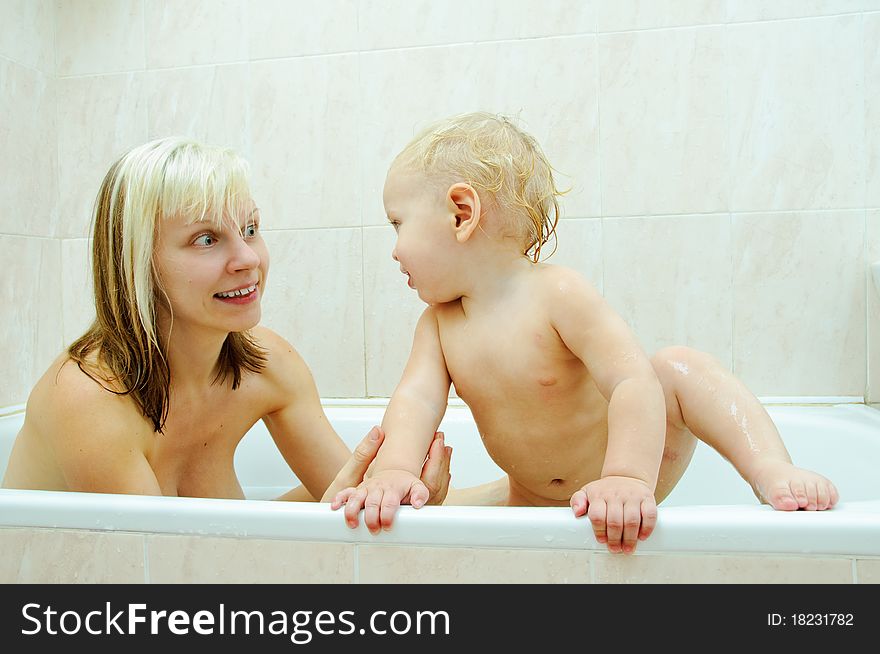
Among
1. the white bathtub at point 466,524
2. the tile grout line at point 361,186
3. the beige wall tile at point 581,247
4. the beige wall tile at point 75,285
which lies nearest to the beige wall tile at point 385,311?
the tile grout line at point 361,186

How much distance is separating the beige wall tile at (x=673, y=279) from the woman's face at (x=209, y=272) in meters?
0.94

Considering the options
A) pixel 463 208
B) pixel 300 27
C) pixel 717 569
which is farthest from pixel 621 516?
pixel 300 27

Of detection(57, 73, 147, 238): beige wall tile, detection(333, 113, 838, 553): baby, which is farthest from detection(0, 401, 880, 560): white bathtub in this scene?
detection(57, 73, 147, 238): beige wall tile

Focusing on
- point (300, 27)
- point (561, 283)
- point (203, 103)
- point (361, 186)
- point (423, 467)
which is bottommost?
point (423, 467)

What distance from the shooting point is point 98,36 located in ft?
6.88

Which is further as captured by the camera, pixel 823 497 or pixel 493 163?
pixel 493 163

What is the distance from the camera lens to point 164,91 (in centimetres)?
207

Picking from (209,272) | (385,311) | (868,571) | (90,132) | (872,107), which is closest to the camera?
(868,571)

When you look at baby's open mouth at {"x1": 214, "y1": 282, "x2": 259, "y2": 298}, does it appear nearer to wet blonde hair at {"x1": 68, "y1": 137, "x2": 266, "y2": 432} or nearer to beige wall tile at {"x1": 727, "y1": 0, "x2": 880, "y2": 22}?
wet blonde hair at {"x1": 68, "y1": 137, "x2": 266, "y2": 432}

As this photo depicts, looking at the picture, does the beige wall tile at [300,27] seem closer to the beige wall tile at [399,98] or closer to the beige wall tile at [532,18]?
the beige wall tile at [399,98]

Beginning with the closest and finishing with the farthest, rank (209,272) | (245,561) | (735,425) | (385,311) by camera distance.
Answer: (245,561) → (735,425) → (209,272) → (385,311)

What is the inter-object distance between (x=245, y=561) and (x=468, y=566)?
0.24 m

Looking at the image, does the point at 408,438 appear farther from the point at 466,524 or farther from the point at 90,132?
the point at 90,132

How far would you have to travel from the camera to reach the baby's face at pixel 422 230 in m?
1.14
